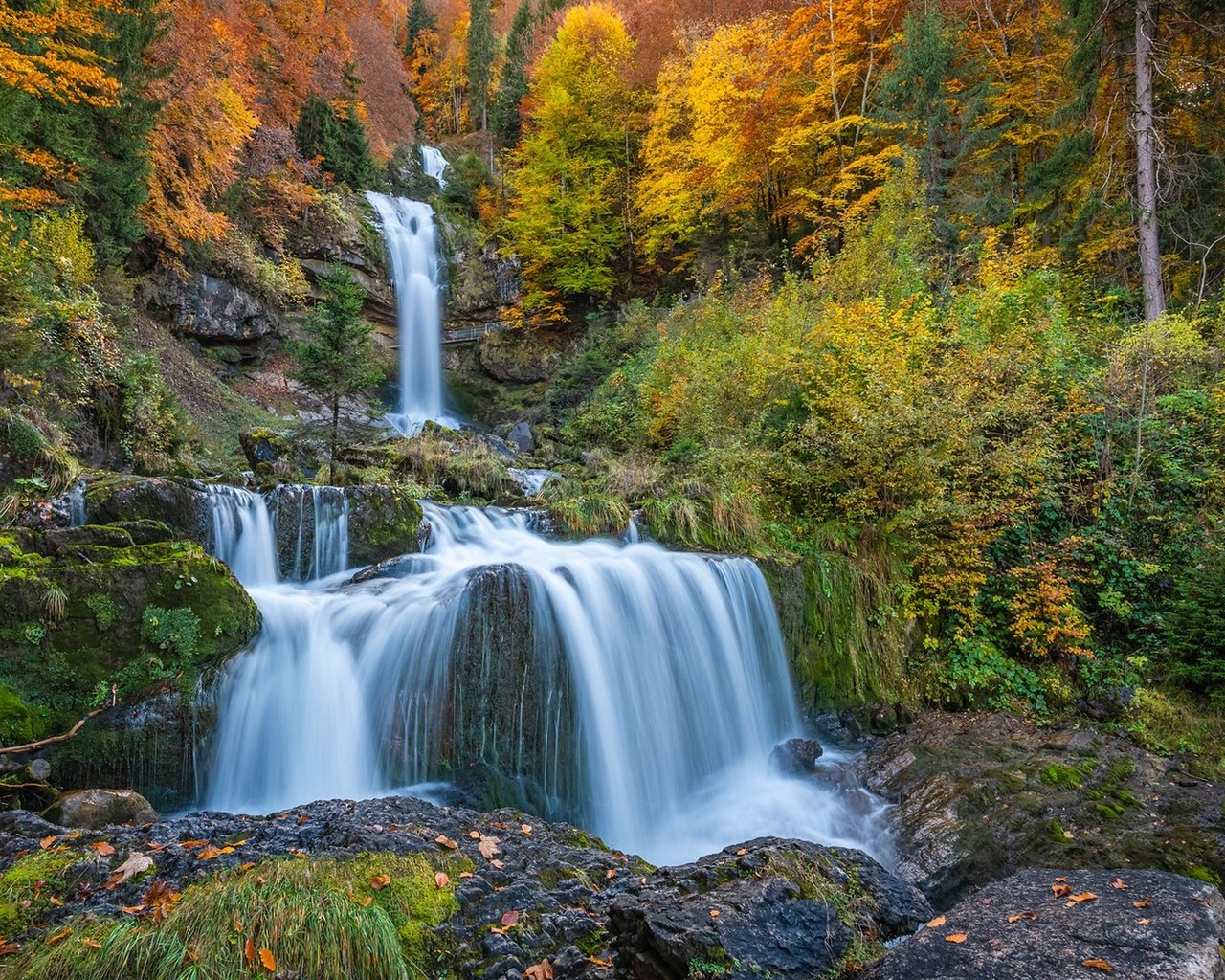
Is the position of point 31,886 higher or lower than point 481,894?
higher

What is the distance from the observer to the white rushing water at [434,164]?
94.4 ft

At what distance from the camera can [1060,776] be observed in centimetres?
544

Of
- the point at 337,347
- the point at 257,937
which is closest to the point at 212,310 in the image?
the point at 337,347

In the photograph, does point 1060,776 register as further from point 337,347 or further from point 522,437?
point 522,437

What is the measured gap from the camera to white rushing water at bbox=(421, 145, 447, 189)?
28.8 meters

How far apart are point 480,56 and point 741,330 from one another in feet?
110

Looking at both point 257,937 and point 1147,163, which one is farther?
point 1147,163

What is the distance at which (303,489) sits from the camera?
7.86 meters

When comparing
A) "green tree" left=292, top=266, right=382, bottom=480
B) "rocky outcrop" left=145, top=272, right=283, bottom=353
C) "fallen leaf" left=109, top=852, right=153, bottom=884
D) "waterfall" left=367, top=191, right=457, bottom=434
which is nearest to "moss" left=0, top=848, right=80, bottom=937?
"fallen leaf" left=109, top=852, right=153, bottom=884

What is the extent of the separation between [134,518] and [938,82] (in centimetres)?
1805

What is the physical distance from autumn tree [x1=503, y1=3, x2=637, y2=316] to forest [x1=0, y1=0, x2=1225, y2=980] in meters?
0.13

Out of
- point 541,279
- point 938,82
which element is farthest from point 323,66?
point 938,82

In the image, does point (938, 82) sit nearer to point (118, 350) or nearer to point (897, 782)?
point (897, 782)

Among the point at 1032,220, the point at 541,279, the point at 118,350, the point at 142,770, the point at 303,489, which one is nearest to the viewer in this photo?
the point at 142,770
